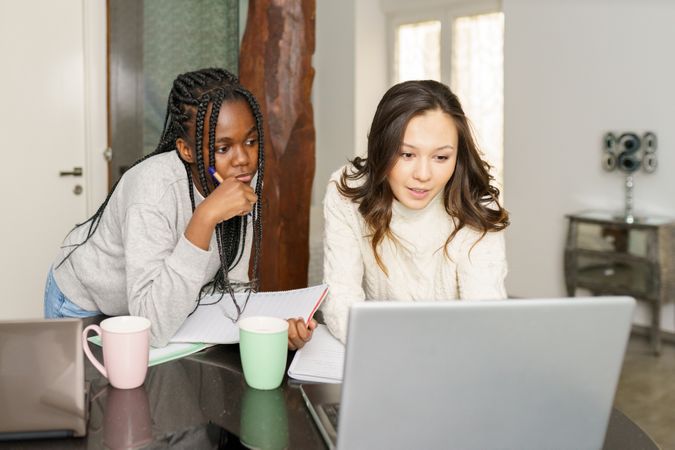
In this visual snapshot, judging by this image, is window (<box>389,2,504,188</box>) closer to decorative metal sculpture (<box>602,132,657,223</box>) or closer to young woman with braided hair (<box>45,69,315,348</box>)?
decorative metal sculpture (<box>602,132,657,223</box>)

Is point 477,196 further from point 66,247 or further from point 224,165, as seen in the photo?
point 66,247

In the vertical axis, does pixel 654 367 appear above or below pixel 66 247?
below

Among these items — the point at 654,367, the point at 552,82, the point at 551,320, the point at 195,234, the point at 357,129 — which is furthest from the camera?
the point at 357,129

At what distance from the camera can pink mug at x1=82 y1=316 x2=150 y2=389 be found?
0.98 meters

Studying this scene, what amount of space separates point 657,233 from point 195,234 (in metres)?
3.09

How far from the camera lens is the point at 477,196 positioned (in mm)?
1421

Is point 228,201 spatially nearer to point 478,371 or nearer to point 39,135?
point 478,371

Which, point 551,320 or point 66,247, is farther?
point 66,247

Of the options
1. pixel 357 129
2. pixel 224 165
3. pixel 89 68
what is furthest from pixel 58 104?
pixel 357 129

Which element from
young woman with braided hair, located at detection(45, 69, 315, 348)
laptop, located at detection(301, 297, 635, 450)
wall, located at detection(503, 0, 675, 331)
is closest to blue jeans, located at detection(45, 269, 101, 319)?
young woman with braided hair, located at detection(45, 69, 315, 348)

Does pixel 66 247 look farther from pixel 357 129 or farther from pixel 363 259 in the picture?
pixel 357 129

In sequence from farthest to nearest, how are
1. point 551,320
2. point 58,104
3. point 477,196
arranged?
point 58,104
point 477,196
point 551,320

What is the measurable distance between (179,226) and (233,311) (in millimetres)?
187

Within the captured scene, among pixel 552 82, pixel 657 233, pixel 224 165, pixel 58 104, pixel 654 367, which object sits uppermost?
pixel 552 82
